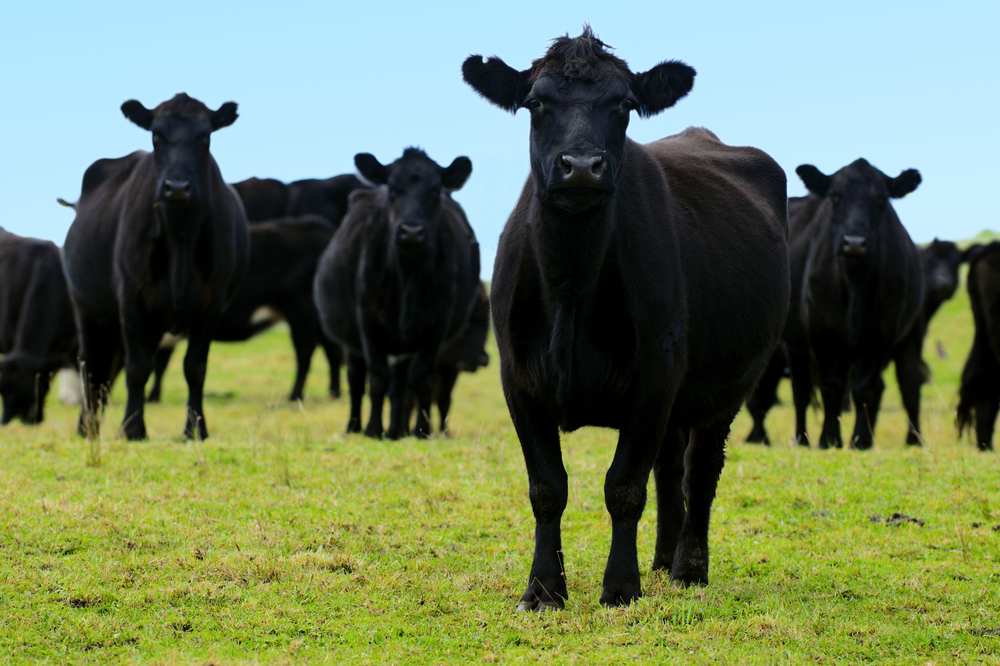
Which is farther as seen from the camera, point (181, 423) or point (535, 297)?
point (181, 423)

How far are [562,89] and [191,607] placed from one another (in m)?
3.16

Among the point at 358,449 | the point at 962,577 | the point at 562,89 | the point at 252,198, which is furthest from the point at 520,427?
the point at 252,198

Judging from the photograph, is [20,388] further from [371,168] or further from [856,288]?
[856,288]

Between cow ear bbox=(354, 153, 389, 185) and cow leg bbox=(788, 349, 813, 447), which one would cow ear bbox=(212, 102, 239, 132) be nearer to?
cow ear bbox=(354, 153, 389, 185)

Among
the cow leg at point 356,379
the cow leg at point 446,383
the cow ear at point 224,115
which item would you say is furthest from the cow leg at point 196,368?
the cow leg at point 446,383

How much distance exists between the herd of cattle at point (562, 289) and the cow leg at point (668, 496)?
1cm

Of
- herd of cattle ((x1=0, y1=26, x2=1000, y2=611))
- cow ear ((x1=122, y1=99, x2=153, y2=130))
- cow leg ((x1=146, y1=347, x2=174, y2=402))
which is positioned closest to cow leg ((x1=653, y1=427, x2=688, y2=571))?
herd of cattle ((x1=0, y1=26, x2=1000, y2=611))

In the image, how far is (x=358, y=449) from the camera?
33.4 feet

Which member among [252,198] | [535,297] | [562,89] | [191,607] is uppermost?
[252,198]

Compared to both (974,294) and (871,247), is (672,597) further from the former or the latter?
(974,294)

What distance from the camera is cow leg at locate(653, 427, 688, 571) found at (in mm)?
6301

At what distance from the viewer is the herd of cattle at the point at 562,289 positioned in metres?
5.30

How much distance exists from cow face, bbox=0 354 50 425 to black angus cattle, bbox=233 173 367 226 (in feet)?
28.7

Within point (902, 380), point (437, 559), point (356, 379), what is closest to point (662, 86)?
point (437, 559)
